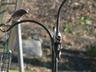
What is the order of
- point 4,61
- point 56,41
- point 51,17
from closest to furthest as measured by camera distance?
point 56,41 → point 4,61 → point 51,17

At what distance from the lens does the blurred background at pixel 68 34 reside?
14.7 ft

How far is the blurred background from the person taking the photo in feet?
14.7

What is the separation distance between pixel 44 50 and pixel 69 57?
0.99ft

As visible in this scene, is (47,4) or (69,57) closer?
(69,57)

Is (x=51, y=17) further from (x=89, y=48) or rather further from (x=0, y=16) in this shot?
(x=0, y=16)

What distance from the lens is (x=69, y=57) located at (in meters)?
4.62

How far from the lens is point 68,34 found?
513cm

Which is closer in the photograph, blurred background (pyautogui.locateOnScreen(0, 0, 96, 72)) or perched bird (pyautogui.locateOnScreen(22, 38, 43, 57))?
blurred background (pyautogui.locateOnScreen(0, 0, 96, 72))

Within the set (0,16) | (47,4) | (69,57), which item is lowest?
(69,57)

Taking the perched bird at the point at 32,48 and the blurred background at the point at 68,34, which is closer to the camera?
the blurred background at the point at 68,34

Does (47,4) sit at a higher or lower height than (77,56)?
higher

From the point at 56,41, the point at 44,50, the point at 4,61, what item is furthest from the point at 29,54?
the point at 56,41

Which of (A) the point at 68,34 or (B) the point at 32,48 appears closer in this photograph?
(B) the point at 32,48

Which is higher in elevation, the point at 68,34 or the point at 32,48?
the point at 68,34
